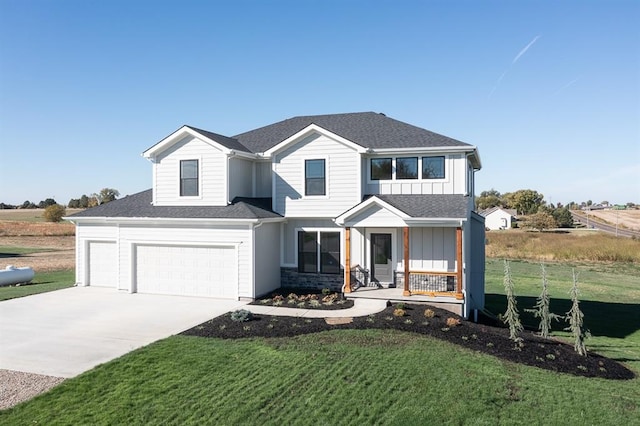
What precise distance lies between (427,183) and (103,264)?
13950 millimetres

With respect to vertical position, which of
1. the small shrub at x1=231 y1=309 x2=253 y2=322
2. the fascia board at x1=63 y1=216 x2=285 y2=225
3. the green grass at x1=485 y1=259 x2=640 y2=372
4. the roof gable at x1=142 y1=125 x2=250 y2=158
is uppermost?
the roof gable at x1=142 y1=125 x2=250 y2=158

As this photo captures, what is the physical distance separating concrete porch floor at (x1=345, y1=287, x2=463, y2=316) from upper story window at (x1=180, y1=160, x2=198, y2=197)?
7.59m

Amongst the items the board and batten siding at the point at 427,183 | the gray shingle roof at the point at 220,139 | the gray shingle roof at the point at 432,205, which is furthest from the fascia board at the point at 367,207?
the gray shingle roof at the point at 220,139

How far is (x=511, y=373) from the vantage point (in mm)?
8875

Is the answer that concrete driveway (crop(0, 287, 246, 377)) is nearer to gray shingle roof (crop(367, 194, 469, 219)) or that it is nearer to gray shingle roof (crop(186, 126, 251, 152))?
gray shingle roof (crop(186, 126, 251, 152))

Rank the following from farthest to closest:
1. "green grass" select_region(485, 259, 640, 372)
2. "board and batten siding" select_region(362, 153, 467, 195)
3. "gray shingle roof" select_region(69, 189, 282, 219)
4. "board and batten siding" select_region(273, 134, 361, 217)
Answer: "board and batten siding" select_region(273, 134, 361, 217), "board and batten siding" select_region(362, 153, 467, 195), "gray shingle roof" select_region(69, 189, 282, 219), "green grass" select_region(485, 259, 640, 372)

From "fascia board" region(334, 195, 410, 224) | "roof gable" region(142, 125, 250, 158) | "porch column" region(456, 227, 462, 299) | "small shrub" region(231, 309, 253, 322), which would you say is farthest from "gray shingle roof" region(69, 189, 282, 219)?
"porch column" region(456, 227, 462, 299)

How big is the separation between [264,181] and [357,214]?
214 inches

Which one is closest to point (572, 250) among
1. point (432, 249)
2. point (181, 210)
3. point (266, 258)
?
point (432, 249)

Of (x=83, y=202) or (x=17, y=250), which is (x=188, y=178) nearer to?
(x=17, y=250)

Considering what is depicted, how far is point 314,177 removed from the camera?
17.0 metres

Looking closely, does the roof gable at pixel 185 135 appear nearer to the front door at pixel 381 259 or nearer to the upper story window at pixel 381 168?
the upper story window at pixel 381 168

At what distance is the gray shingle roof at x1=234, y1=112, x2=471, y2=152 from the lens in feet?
55.6

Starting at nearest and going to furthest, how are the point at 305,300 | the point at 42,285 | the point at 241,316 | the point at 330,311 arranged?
the point at 241,316
the point at 330,311
the point at 305,300
the point at 42,285
